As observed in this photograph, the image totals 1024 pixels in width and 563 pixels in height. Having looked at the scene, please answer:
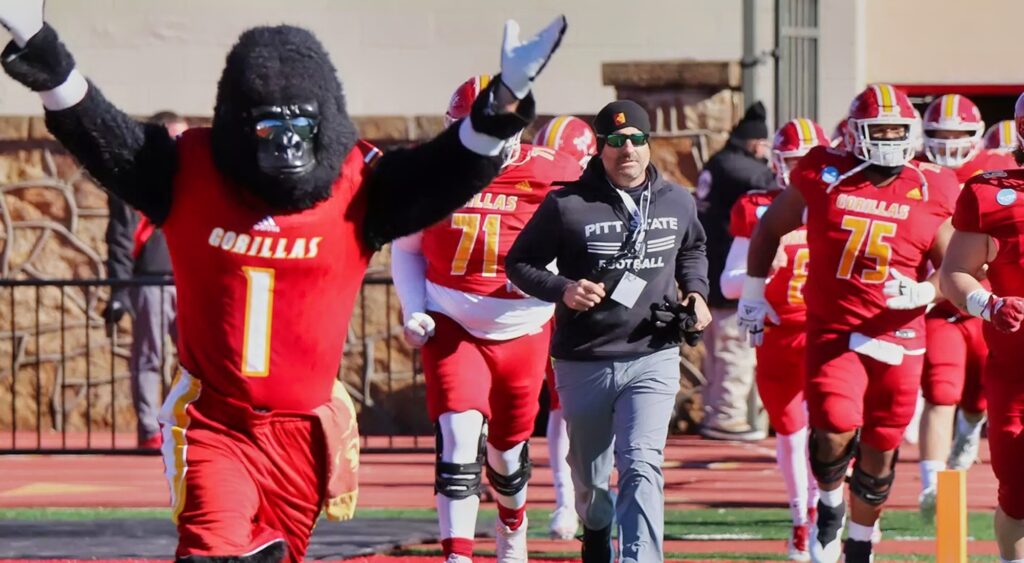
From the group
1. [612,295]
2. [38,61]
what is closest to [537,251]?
[612,295]

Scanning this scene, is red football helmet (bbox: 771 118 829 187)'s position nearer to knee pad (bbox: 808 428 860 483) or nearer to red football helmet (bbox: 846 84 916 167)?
red football helmet (bbox: 846 84 916 167)

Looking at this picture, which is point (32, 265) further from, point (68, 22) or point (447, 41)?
point (447, 41)

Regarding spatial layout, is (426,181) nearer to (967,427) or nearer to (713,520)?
(713,520)

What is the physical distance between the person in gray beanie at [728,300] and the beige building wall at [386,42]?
2.33m

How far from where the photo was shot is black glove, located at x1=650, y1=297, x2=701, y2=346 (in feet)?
26.0

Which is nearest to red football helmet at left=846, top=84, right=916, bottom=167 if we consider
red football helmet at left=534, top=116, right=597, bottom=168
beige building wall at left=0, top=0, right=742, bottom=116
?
red football helmet at left=534, top=116, right=597, bottom=168

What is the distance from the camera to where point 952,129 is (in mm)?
11289

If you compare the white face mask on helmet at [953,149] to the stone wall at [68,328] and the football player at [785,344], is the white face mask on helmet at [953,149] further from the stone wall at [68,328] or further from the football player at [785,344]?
the stone wall at [68,328]

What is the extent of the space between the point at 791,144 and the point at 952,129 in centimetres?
128

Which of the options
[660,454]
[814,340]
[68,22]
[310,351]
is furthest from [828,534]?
[68,22]

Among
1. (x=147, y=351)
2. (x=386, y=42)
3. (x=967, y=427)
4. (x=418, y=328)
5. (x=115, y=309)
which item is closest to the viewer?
(x=418, y=328)

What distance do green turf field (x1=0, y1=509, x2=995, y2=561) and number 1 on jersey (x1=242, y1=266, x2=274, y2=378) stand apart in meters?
4.58

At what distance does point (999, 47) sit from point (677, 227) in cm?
1074

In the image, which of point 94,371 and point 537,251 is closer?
point 537,251
